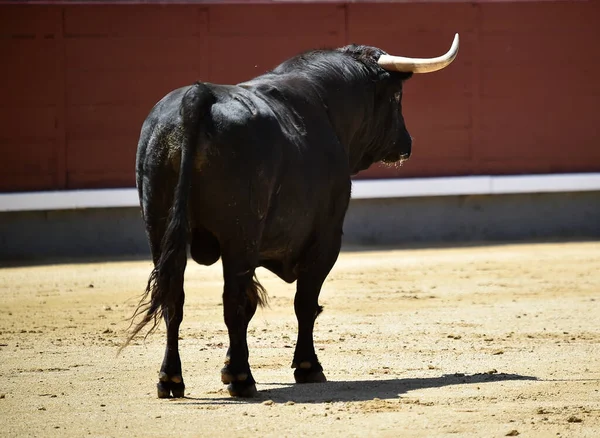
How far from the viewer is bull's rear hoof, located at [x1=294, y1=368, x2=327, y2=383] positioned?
5.44m

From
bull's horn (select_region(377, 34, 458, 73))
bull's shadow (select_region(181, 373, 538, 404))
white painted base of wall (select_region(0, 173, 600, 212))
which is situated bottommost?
white painted base of wall (select_region(0, 173, 600, 212))

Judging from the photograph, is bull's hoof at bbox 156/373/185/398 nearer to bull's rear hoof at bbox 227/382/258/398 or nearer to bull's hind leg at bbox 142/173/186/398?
bull's hind leg at bbox 142/173/186/398

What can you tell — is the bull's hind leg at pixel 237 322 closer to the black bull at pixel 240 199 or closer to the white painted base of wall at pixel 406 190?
the black bull at pixel 240 199

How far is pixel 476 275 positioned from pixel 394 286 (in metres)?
0.83

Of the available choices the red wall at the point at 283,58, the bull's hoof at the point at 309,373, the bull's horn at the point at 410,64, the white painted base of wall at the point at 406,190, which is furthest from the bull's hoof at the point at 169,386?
the red wall at the point at 283,58

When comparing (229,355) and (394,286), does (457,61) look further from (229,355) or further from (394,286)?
(229,355)

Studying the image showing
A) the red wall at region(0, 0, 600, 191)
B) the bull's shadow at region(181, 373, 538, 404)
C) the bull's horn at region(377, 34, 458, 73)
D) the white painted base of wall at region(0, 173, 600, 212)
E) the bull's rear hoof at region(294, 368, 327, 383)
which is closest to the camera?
the bull's shadow at region(181, 373, 538, 404)

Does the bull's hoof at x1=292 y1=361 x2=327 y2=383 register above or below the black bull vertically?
below

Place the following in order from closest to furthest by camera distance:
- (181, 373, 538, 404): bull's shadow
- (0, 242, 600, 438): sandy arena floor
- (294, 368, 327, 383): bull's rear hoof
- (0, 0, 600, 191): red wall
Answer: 1. (0, 242, 600, 438): sandy arena floor
2. (181, 373, 538, 404): bull's shadow
3. (294, 368, 327, 383): bull's rear hoof
4. (0, 0, 600, 191): red wall

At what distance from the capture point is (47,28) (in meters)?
11.2

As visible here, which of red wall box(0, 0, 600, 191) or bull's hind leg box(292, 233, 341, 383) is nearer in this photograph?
bull's hind leg box(292, 233, 341, 383)

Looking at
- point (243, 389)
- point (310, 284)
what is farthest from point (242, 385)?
point (310, 284)

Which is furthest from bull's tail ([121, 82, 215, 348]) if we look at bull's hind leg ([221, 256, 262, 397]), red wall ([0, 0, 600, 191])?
red wall ([0, 0, 600, 191])

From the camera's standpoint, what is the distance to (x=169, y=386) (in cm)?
503
